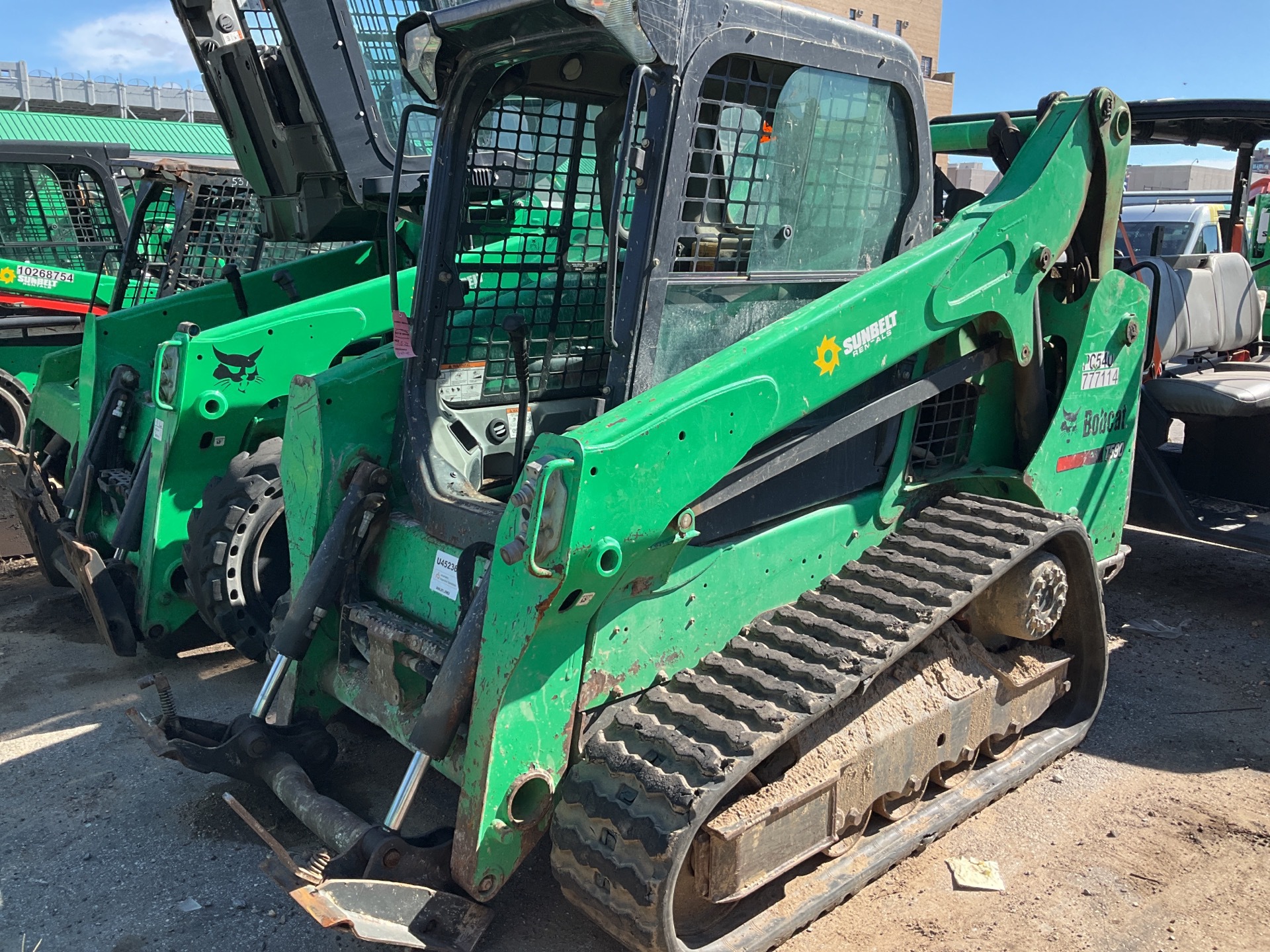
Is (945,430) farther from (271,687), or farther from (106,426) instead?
(106,426)

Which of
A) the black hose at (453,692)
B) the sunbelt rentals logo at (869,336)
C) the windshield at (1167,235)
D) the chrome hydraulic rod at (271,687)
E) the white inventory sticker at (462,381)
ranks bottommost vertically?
the chrome hydraulic rod at (271,687)

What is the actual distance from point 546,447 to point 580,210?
5.07ft

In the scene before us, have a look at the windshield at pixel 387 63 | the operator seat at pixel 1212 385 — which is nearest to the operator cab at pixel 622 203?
the windshield at pixel 387 63

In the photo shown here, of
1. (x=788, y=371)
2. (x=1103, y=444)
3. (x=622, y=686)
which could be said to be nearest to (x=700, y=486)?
(x=788, y=371)

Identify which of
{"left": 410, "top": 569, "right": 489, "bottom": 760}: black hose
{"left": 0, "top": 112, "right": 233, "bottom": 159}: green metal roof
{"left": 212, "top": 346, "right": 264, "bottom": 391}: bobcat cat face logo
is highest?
{"left": 0, "top": 112, "right": 233, "bottom": 159}: green metal roof

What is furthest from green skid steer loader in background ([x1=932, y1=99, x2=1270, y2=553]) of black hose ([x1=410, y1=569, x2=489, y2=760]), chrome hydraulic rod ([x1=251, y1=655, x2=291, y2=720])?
chrome hydraulic rod ([x1=251, y1=655, x2=291, y2=720])

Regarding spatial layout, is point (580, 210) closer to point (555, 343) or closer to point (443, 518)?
point (555, 343)

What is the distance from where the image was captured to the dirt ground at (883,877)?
127 inches

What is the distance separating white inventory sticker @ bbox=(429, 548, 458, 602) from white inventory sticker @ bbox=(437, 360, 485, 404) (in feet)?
2.01

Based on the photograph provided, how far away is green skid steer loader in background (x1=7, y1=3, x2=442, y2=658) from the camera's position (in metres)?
5.04

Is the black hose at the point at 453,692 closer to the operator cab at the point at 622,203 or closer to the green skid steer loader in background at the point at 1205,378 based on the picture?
the operator cab at the point at 622,203

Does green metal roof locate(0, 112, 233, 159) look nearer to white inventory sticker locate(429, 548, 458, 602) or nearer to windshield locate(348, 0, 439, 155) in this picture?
windshield locate(348, 0, 439, 155)

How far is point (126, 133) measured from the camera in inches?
931

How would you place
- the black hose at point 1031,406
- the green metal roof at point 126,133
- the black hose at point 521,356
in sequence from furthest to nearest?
the green metal roof at point 126,133, the black hose at point 1031,406, the black hose at point 521,356
